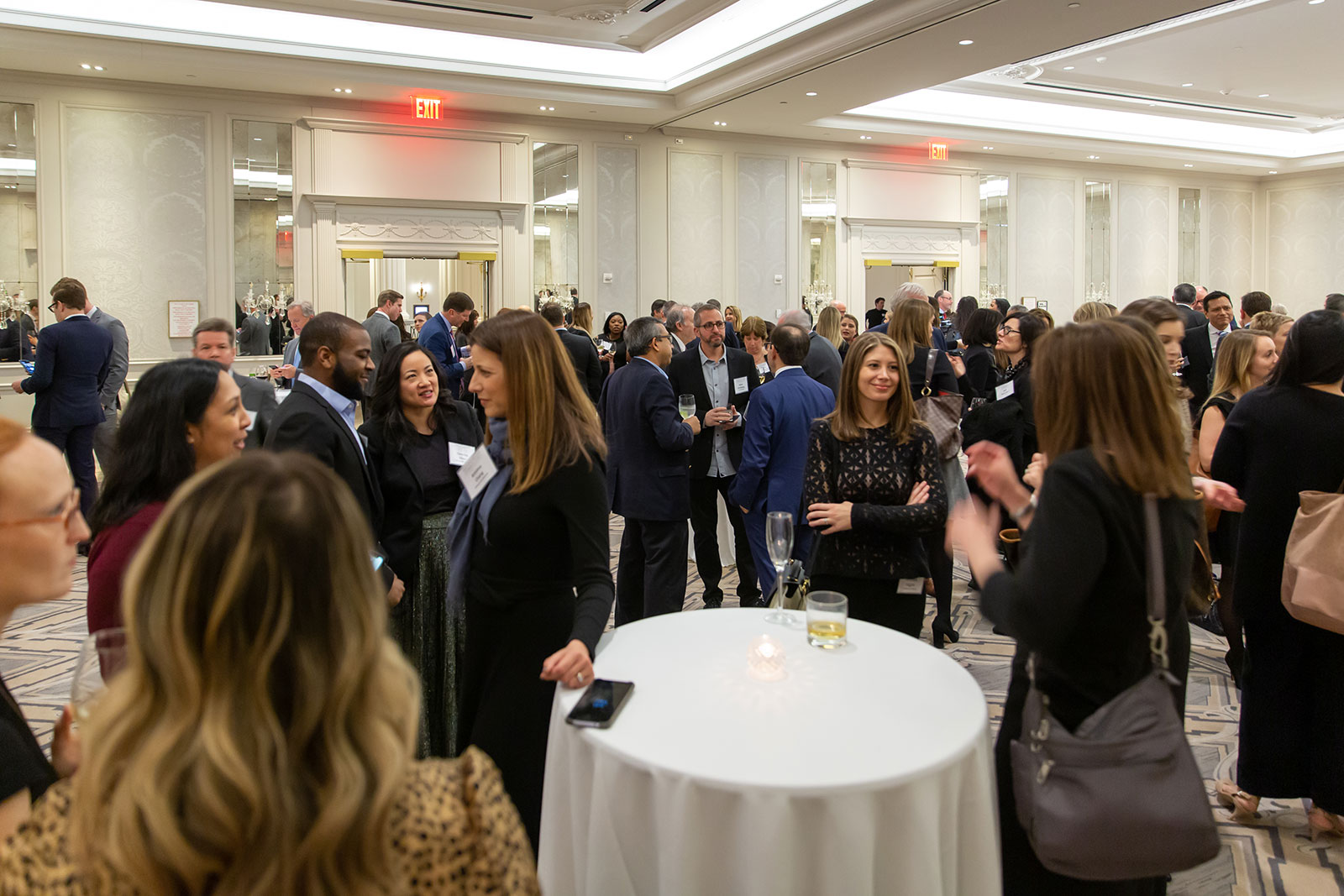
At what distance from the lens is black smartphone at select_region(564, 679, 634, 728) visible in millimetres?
1819

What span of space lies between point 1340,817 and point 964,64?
797 cm

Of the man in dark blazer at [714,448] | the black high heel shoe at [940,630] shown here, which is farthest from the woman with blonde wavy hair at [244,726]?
the man in dark blazer at [714,448]

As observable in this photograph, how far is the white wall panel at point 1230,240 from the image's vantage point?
16406 millimetres

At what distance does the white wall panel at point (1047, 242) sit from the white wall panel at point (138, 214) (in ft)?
37.1

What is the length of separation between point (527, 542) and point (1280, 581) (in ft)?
7.35

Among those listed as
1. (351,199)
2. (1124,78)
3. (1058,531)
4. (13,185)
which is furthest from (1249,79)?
(13,185)

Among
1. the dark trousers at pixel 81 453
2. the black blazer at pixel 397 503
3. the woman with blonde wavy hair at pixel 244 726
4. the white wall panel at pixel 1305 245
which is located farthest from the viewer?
the white wall panel at pixel 1305 245

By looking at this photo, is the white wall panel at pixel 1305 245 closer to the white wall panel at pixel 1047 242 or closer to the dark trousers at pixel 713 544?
the white wall panel at pixel 1047 242

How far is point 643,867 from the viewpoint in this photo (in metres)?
1.75

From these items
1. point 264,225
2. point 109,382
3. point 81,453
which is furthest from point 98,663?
point 264,225

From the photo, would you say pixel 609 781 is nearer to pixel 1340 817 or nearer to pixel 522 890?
pixel 522 890

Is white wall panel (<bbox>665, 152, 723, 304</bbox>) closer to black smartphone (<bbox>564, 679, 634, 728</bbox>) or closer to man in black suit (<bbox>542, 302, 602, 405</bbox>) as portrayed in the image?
man in black suit (<bbox>542, 302, 602, 405</bbox>)

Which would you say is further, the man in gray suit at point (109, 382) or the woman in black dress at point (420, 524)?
the man in gray suit at point (109, 382)

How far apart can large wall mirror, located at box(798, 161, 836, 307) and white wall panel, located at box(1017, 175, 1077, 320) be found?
332 cm
